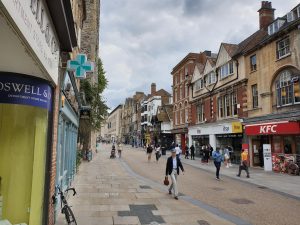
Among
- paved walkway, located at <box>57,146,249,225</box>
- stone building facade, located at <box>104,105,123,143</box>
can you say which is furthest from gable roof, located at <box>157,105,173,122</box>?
stone building facade, located at <box>104,105,123,143</box>

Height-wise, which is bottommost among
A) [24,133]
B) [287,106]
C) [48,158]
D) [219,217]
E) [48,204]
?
[219,217]

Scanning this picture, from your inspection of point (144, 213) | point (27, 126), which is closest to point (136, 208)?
point (144, 213)

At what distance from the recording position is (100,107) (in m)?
30.4

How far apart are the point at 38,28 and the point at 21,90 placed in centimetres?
127

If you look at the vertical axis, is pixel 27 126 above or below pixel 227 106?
below

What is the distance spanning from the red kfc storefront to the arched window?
5.01 ft

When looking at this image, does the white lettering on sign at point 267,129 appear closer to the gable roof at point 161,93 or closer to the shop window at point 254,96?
the shop window at point 254,96

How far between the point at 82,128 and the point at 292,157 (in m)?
15.3

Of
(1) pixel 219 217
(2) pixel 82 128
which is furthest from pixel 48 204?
(2) pixel 82 128

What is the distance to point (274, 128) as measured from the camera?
20.3 meters

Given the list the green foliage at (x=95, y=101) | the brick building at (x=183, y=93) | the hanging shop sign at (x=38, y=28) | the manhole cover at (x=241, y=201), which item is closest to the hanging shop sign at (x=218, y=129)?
the brick building at (x=183, y=93)

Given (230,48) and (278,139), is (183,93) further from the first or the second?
(278,139)

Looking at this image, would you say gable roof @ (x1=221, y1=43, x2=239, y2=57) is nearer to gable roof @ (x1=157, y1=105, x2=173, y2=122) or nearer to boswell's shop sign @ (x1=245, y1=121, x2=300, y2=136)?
boswell's shop sign @ (x1=245, y1=121, x2=300, y2=136)

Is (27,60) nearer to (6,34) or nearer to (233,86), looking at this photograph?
(6,34)
